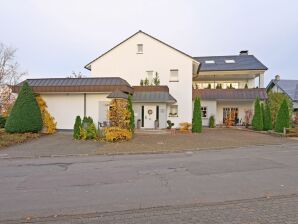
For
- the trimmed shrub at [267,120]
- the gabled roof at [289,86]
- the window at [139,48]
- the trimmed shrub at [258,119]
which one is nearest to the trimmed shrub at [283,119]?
the trimmed shrub at [258,119]

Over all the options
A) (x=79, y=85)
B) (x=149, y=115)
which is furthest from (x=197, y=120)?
(x=79, y=85)

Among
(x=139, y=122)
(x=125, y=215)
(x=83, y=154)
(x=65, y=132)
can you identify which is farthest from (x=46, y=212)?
(x=139, y=122)

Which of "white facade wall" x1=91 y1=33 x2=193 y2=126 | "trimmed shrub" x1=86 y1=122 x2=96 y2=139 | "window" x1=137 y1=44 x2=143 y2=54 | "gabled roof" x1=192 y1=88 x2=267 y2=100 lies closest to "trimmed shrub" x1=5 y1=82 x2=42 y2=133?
"trimmed shrub" x1=86 y1=122 x2=96 y2=139

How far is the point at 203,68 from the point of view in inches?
1453

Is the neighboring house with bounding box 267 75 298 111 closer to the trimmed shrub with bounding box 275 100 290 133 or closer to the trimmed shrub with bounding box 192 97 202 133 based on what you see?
the trimmed shrub with bounding box 275 100 290 133

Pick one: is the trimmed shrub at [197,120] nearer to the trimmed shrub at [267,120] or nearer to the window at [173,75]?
the window at [173,75]

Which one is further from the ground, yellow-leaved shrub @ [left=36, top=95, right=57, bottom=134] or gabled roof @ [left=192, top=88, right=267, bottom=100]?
gabled roof @ [left=192, top=88, right=267, bottom=100]

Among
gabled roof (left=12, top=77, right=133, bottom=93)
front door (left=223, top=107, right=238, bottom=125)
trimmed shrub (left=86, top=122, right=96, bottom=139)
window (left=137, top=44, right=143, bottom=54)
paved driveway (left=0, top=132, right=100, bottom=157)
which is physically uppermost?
window (left=137, top=44, right=143, bottom=54)

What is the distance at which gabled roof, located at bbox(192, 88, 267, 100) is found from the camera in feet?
104

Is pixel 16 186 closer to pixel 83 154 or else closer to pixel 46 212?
pixel 46 212

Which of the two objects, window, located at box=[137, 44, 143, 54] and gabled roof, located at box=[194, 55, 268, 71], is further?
gabled roof, located at box=[194, 55, 268, 71]

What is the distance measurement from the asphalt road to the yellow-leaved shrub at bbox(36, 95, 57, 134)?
35.2 feet

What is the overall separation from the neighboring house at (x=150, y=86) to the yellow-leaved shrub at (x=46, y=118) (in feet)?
3.41

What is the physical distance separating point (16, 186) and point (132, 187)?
335 centimetres
